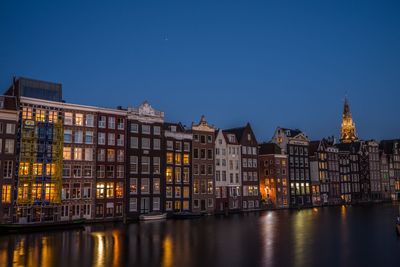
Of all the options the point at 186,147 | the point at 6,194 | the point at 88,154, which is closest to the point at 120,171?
the point at 88,154

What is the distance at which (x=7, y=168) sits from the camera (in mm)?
68312

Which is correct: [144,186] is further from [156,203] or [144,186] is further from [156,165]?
[156,165]

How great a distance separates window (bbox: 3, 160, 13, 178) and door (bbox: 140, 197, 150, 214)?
25736 mm

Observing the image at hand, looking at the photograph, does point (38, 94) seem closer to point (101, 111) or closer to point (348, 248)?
point (101, 111)

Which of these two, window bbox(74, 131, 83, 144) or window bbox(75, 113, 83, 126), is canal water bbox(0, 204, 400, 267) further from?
window bbox(75, 113, 83, 126)

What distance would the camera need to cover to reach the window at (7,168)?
68.0 meters

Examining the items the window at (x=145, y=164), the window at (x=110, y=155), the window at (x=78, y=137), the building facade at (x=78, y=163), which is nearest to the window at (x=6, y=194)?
the building facade at (x=78, y=163)

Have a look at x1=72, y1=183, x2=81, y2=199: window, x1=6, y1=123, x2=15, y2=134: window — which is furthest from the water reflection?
x1=6, y1=123, x2=15, y2=134: window

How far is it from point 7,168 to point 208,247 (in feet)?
133

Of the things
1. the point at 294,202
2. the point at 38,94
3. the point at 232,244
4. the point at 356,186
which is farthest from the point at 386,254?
the point at 356,186

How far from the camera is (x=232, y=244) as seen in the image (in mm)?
46438

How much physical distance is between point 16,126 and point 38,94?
31.8 ft

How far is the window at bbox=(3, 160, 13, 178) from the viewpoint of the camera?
68.0 metres

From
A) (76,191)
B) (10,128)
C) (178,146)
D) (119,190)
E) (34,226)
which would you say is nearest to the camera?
(34,226)
